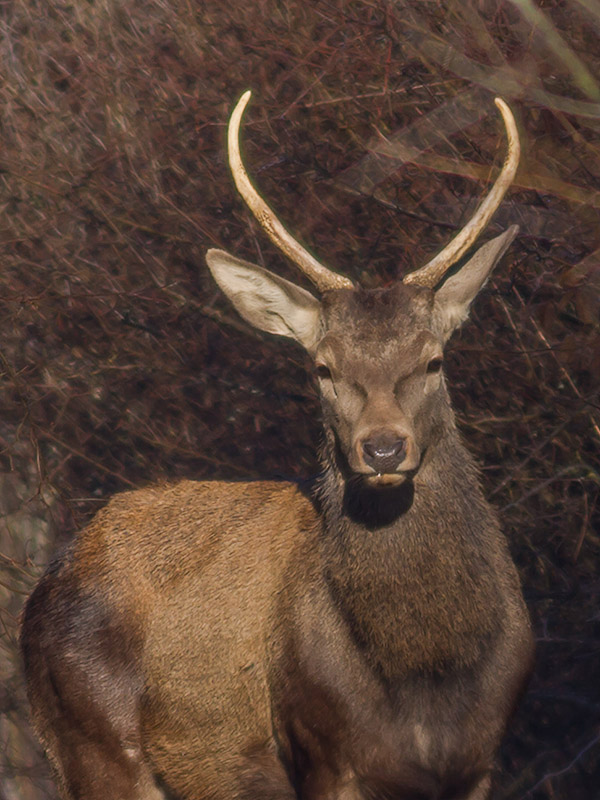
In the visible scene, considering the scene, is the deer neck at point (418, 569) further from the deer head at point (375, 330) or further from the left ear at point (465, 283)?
the left ear at point (465, 283)

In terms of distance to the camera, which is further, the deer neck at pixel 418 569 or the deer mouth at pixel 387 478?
the deer neck at pixel 418 569

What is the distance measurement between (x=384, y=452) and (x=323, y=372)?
688mm

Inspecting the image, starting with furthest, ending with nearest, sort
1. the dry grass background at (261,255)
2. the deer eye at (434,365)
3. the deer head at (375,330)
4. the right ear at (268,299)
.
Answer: the dry grass background at (261,255) → the right ear at (268,299) → the deer eye at (434,365) → the deer head at (375,330)

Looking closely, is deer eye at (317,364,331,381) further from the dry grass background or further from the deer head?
the dry grass background

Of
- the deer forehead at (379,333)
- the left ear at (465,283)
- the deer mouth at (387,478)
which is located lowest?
the left ear at (465,283)

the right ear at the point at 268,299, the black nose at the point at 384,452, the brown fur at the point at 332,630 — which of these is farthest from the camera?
the right ear at the point at 268,299

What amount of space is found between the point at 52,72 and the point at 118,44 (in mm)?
663

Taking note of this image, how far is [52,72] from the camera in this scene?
1041 centimetres

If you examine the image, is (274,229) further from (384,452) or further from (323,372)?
(384,452)

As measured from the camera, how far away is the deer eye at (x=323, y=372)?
5367mm

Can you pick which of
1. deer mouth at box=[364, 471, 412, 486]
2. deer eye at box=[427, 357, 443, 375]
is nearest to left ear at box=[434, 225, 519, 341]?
deer eye at box=[427, 357, 443, 375]

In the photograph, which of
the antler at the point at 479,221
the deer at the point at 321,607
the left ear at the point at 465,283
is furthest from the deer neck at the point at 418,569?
the antler at the point at 479,221

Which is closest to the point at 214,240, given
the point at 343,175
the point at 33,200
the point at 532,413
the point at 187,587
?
the point at 343,175

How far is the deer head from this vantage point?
4949 millimetres
